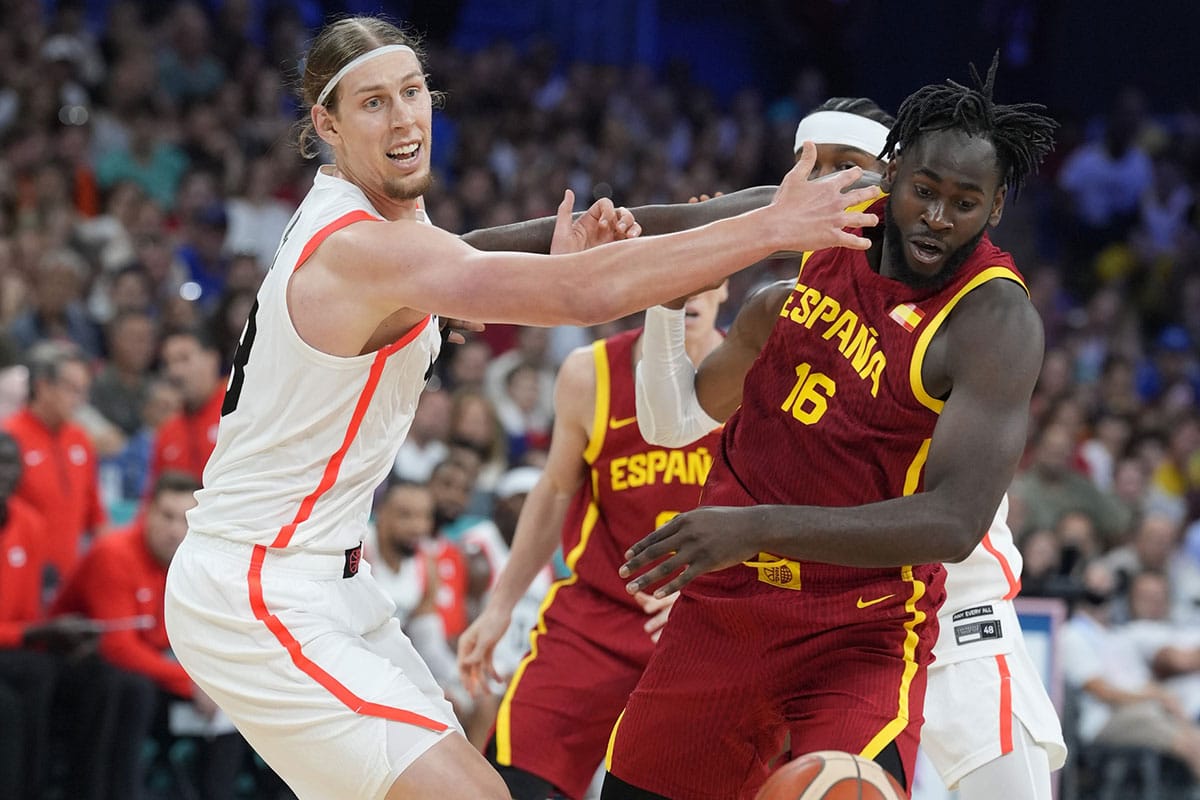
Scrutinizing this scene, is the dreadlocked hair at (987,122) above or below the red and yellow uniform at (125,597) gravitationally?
above

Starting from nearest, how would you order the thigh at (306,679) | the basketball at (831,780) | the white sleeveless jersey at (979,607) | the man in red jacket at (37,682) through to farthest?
1. the basketball at (831,780)
2. the thigh at (306,679)
3. the white sleeveless jersey at (979,607)
4. the man in red jacket at (37,682)

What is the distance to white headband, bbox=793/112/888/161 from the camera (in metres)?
4.86

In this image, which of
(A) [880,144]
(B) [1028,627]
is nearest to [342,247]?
(A) [880,144]

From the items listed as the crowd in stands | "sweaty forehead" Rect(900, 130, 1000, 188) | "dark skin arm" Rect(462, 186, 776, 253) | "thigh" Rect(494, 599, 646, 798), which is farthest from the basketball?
the crowd in stands

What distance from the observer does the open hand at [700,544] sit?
3467 millimetres

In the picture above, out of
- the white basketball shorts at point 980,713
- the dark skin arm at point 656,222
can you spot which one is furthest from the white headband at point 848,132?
the white basketball shorts at point 980,713

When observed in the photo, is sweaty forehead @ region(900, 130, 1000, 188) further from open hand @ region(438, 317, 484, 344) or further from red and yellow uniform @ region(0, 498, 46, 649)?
red and yellow uniform @ region(0, 498, 46, 649)

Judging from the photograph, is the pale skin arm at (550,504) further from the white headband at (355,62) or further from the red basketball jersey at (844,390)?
the white headband at (355,62)

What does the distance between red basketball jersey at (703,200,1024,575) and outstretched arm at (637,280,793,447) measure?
455 millimetres

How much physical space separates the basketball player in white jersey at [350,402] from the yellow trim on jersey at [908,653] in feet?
2.70

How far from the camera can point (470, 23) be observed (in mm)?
17594

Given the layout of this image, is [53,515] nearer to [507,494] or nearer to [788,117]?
[507,494]

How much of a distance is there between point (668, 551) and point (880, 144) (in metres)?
1.86

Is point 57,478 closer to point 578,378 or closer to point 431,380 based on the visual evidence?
point 431,380
